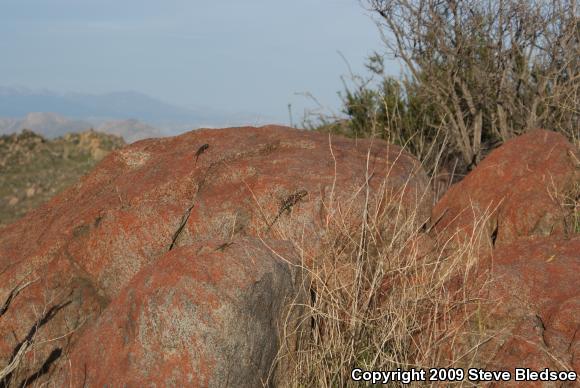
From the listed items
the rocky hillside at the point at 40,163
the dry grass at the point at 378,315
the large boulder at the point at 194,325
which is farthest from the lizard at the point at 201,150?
the rocky hillside at the point at 40,163

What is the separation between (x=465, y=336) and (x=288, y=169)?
4.90ft

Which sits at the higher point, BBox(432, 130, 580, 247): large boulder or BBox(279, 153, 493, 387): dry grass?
BBox(432, 130, 580, 247): large boulder

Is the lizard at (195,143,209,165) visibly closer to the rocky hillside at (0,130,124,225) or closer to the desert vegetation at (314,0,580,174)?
the desert vegetation at (314,0,580,174)

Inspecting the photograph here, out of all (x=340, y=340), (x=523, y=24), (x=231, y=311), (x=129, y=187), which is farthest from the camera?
(x=523, y=24)

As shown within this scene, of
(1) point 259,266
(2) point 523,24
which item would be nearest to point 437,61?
(2) point 523,24

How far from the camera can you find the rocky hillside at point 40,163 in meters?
16.0

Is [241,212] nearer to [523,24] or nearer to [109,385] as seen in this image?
[109,385]

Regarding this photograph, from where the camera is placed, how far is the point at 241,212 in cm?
421

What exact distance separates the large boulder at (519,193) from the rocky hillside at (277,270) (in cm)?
1

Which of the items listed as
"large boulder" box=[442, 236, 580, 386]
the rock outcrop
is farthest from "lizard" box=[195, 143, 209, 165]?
"large boulder" box=[442, 236, 580, 386]

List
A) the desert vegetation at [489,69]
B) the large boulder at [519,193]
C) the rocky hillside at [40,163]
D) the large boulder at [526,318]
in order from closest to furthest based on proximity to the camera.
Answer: the large boulder at [526,318]
the large boulder at [519,193]
the desert vegetation at [489,69]
the rocky hillside at [40,163]

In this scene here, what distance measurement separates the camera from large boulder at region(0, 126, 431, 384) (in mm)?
4051

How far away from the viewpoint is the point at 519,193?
16.2ft

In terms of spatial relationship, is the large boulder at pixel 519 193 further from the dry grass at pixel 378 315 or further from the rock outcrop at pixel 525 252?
the dry grass at pixel 378 315
